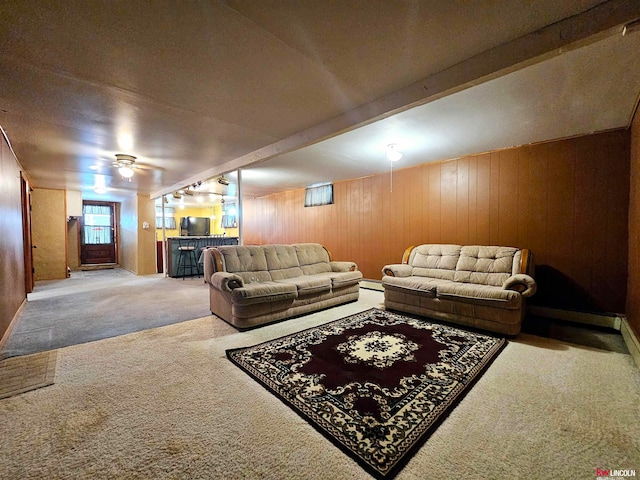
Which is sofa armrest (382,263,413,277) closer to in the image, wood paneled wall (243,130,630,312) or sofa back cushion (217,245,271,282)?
wood paneled wall (243,130,630,312)

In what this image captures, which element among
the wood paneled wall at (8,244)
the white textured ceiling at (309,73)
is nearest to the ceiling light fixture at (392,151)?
the white textured ceiling at (309,73)

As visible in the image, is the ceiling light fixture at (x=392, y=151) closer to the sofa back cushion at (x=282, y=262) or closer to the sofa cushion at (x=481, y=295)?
the sofa cushion at (x=481, y=295)

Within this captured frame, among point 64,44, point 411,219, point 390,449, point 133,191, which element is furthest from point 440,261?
point 133,191

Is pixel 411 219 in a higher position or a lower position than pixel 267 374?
higher

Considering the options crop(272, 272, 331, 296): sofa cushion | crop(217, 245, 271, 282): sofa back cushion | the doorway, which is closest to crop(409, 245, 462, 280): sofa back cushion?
crop(272, 272, 331, 296): sofa cushion

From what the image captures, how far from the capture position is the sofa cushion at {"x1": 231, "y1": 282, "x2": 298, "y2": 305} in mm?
3100

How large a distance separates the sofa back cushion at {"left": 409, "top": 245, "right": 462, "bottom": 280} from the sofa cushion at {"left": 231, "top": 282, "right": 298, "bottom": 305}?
2048mm

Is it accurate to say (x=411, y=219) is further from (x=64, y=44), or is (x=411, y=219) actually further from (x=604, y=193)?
(x=64, y=44)

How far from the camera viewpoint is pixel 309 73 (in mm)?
2197

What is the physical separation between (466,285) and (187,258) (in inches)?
271

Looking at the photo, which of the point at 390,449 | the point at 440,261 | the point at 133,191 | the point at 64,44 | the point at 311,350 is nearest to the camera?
the point at 390,449

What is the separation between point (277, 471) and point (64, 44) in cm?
289

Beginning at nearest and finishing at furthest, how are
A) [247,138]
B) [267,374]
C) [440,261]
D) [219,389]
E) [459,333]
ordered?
1. [219,389]
2. [267,374]
3. [459,333]
4. [247,138]
5. [440,261]

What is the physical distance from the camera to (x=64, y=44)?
181 cm
